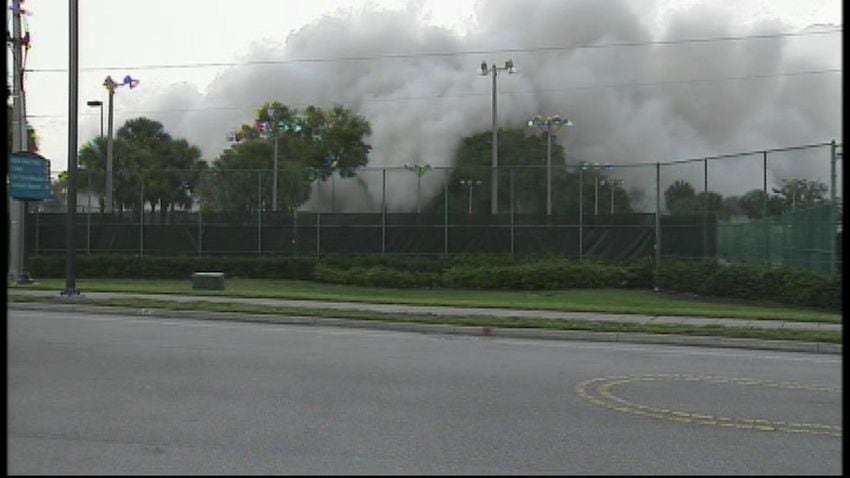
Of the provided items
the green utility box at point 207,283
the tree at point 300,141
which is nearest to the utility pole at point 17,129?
the green utility box at point 207,283

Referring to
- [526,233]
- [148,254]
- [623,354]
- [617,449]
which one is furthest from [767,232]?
[148,254]

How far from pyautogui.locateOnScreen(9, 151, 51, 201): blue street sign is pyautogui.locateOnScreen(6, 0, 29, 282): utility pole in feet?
6.32

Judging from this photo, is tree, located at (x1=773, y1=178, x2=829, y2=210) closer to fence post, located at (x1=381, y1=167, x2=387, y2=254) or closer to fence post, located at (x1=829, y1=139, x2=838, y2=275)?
fence post, located at (x1=829, y1=139, x2=838, y2=275)

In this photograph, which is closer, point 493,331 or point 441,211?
point 493,331

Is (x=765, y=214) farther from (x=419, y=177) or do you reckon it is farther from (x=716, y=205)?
(x=419, y=177)

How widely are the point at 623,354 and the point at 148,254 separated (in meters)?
22.8

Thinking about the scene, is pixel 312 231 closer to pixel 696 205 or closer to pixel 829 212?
pixel 696 205

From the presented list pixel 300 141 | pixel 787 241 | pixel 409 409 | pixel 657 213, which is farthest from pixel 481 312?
pixel 300 141

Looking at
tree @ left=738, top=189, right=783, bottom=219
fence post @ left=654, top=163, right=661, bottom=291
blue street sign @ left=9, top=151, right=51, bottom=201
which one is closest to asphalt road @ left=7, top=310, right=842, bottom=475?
blue street sign @ left=9, top=151, right=51, bottom=201

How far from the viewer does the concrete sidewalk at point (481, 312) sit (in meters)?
14.9

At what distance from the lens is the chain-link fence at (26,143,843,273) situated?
2517 cm

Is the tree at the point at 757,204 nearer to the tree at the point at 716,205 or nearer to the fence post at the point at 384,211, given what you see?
the tree at the point at 716,205

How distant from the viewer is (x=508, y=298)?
2231 centimetres

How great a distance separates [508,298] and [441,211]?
836 centimetres
